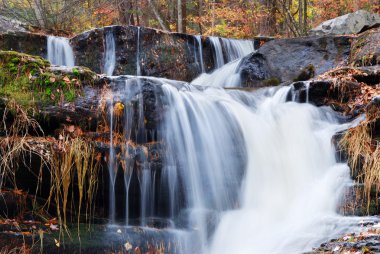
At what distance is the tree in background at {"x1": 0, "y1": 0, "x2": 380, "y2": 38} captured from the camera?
14.4 meters

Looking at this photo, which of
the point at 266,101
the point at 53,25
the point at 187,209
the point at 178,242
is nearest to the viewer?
the point at 178,242

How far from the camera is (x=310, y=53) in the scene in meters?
10.3

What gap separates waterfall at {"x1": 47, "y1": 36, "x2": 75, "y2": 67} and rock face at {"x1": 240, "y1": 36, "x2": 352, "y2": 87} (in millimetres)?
4273

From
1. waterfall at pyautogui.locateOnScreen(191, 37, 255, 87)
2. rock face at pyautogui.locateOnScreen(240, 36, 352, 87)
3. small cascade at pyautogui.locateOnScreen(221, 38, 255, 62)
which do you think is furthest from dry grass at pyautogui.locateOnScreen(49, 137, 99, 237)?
small cascade at pyautogui.locateOnScreen(221, 38, 255, 62)

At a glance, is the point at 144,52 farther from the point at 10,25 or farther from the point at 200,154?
the point at 200,154

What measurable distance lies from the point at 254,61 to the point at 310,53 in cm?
150

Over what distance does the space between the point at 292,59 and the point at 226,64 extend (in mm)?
1796

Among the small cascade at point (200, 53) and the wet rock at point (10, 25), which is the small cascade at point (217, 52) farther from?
the wet rock at point (10, 25)

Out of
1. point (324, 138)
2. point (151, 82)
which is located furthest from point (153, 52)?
point (324, 138)

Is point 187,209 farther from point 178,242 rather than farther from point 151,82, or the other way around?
point 151,82

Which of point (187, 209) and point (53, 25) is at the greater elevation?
point (53, 25)

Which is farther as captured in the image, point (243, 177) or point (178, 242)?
point (243, 177)

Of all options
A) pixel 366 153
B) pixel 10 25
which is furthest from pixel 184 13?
pixel 366 153

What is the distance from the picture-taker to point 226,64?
11.1 m
